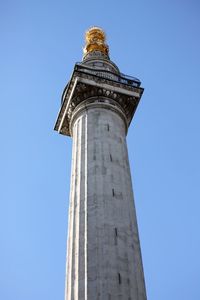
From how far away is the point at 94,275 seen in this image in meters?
19.1

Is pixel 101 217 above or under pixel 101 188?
under

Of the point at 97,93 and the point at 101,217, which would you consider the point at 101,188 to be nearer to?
the point at 101,217

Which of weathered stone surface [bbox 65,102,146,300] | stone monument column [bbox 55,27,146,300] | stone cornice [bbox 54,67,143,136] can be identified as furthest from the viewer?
stone cornice [bbox 54,67,143,136]

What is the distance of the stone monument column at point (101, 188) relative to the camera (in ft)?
63.1

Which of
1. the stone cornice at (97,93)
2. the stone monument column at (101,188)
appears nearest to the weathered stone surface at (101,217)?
the stone monument column at (101,188)

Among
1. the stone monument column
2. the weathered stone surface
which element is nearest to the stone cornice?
the stone monument column

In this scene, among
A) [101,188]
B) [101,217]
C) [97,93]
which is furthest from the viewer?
[97,93]

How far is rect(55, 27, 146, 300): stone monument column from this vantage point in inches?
757

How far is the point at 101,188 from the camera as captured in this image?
2280 centimetres

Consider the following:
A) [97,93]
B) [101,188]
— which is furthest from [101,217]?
[97,93]

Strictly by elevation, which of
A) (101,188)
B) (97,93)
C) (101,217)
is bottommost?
(101,217)

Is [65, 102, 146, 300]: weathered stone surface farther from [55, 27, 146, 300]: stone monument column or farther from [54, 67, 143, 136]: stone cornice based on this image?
[54, 67, 143, 136]: stone cornice

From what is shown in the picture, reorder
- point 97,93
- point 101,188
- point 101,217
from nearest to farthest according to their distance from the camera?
point 101,217 → point 101,188 → point 97,93

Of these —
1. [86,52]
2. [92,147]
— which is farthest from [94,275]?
[86,52]
